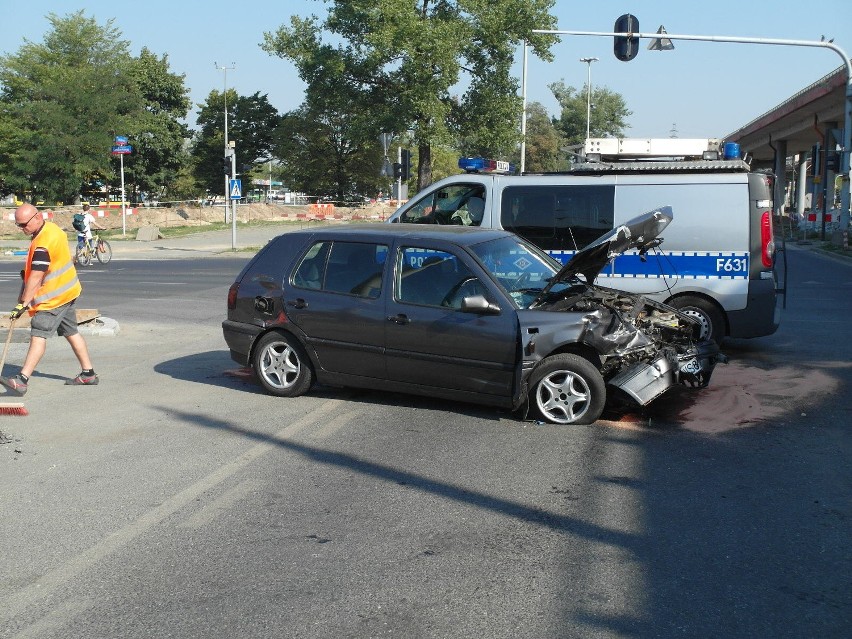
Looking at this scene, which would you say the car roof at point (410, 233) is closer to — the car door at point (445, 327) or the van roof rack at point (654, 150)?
the car door at point (445, 327)

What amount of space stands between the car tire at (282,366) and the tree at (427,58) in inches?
1061

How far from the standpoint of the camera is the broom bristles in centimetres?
784

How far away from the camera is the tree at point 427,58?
112 feet

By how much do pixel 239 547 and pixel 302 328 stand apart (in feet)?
11.9

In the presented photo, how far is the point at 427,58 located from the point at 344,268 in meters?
27.8

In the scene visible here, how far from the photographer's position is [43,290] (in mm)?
8594

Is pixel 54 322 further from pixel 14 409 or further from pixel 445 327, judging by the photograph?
pixel 445 327

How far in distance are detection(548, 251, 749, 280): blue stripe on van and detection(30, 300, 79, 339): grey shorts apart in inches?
228

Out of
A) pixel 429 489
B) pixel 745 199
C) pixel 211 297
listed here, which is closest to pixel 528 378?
pixel 429 489

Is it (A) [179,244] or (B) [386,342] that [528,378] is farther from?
(A) [179,244]

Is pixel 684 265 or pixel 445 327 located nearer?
pixel 445 327

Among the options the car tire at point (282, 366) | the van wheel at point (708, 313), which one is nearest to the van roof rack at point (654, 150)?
the van wheel at point (708, 313)

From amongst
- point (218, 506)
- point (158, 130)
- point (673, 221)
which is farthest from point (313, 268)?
point (158, 130)

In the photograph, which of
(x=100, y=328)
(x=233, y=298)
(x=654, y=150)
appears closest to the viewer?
(x=233, y=298)
